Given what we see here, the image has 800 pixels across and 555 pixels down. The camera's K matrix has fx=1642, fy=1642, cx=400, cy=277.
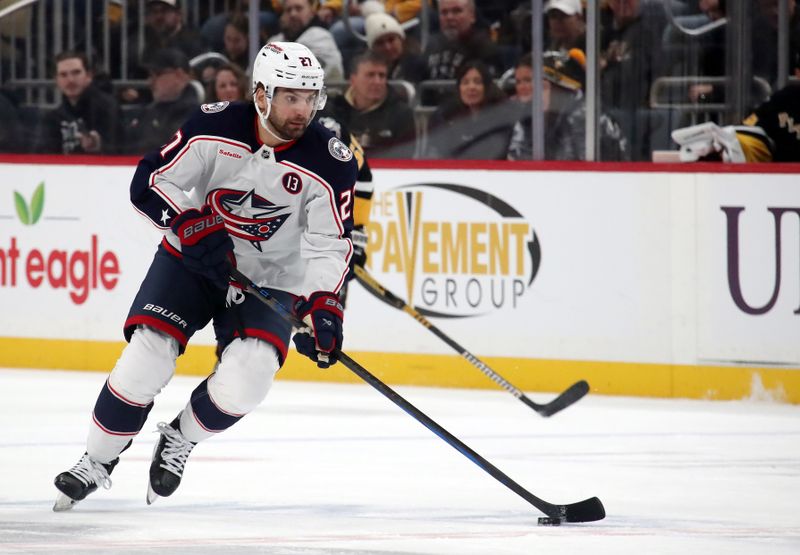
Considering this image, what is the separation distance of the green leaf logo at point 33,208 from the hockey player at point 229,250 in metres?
3.13

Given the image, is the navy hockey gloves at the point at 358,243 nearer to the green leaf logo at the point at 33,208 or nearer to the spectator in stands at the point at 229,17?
the spectator in stands at the point at 229,17

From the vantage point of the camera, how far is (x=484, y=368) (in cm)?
572

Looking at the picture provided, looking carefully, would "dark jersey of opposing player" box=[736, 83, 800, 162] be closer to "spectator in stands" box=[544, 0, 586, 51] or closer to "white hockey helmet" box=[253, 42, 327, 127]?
"spectator in stands" box=[544, 0, 586, 51]

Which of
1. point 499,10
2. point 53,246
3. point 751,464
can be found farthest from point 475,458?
point 53,246

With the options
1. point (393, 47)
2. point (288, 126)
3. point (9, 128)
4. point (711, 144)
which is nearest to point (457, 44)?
point (393, 47)

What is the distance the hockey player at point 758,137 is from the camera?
19.4 ft

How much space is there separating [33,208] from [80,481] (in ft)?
11.0

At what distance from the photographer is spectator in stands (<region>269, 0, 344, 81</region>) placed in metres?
6.62

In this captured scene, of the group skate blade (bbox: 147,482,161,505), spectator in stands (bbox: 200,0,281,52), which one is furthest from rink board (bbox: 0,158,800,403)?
skate blade (bbox: 147,482,161,505)

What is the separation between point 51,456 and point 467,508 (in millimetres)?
1381

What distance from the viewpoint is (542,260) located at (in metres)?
6.19

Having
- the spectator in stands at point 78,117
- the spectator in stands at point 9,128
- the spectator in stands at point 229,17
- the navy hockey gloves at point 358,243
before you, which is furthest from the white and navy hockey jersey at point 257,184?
the spectator in stands at point 9,128

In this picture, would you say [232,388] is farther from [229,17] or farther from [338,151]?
[229,17]

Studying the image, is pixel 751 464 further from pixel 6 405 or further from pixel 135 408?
pixel 6 405
